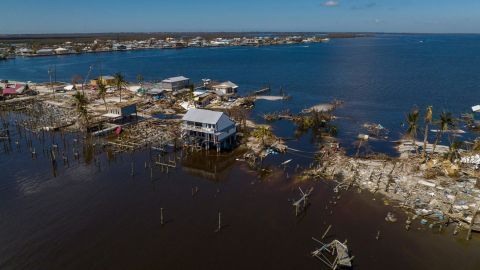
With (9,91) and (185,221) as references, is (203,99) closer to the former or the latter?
(185,221)

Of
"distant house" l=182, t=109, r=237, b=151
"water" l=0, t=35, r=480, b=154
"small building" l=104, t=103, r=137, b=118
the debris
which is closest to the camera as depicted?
the debris

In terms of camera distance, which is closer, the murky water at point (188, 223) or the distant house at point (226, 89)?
the murky water at point (188, 223)

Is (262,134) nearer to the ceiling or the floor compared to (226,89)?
nearer to the floor

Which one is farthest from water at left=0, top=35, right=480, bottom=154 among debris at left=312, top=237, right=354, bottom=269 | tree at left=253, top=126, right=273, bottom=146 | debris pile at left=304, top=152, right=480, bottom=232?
debris at left=312, top=237, right=354, bottom=269

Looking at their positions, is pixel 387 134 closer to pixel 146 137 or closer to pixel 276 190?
pixel 276 190

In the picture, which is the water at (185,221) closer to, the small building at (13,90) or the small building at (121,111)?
the small building at (121,111)

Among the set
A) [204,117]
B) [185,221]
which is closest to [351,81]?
[204,117]

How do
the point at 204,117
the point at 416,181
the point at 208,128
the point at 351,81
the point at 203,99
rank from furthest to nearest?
the point at 351,81, the point at 203,99, the point at 204,117, the point at 208,128, the point at 416,181

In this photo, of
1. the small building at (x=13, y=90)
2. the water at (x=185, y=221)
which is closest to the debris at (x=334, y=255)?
the water at (x=185, y=221)

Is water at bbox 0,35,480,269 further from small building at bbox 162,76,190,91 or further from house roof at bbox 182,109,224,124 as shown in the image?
small building at bbox 162,76,190,91
